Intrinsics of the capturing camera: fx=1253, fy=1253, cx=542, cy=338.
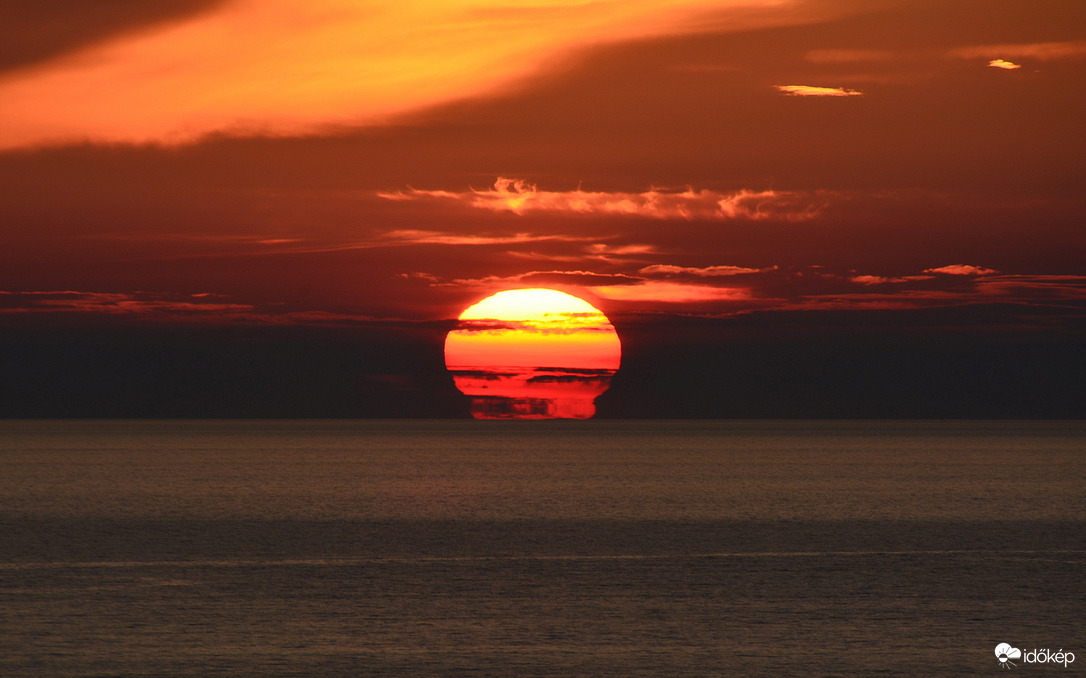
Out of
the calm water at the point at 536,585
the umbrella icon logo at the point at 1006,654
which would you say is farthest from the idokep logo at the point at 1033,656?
the calm water at the point at 536,585

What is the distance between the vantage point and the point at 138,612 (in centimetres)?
1619

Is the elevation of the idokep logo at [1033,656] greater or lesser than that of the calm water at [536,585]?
lesser

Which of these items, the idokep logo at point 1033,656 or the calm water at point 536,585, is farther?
the calm water at point 536,585

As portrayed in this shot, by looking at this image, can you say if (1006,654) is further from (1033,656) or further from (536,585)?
(536,585)

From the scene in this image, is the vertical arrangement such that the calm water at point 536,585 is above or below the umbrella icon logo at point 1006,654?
above

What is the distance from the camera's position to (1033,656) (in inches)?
529

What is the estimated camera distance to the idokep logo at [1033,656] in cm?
1316

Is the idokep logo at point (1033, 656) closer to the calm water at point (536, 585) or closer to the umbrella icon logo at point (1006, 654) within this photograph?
the umbrella icon logo at point (1006, 654)

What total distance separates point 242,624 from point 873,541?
14.7m

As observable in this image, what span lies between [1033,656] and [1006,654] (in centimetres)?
28

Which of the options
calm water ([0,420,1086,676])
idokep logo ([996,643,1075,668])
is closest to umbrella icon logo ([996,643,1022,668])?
idokep logo ([996,643,1075,668])

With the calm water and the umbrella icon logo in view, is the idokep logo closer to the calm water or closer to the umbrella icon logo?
the umbrella icon logo

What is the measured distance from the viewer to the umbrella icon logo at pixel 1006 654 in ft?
43.0

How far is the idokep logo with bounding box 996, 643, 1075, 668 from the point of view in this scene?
13164 millimetres
